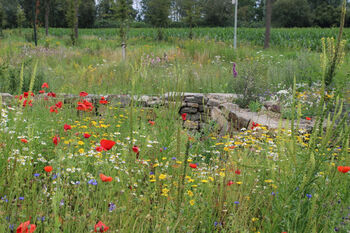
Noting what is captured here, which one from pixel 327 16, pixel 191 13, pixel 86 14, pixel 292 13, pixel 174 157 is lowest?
pixel 174 157

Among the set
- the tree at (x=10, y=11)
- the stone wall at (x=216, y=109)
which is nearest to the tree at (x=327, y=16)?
the stone wall at (x=216, y=109)

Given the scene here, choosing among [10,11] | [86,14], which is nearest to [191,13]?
[86,14]

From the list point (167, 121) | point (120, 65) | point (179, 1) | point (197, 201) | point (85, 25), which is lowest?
point (197, 201)

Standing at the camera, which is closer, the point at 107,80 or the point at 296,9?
the point at 107,80

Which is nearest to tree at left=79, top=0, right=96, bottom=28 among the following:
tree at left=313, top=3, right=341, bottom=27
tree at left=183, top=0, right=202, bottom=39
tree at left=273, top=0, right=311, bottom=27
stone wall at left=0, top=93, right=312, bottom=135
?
tree at left=183, top=0, right=202, bottom=39

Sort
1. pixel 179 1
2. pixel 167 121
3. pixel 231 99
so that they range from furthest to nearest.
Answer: pixel 179 1 < pixel 231 99 < pixel 167 121

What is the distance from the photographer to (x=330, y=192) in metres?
2.03

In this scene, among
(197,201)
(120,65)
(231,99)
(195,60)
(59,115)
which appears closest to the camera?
(197,201)

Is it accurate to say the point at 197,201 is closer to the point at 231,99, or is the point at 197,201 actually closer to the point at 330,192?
the point at 330,192

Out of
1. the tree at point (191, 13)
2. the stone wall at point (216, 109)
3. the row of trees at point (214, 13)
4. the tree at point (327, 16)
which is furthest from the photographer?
the row of trees at point (214, 13)

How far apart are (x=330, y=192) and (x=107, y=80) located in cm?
631

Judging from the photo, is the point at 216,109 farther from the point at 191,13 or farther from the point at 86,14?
the point at 86,14

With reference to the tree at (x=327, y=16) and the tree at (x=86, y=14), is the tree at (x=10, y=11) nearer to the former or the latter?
the tree at (x=86, y=14)

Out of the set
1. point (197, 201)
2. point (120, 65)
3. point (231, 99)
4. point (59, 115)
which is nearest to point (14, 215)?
point (197, 201)
